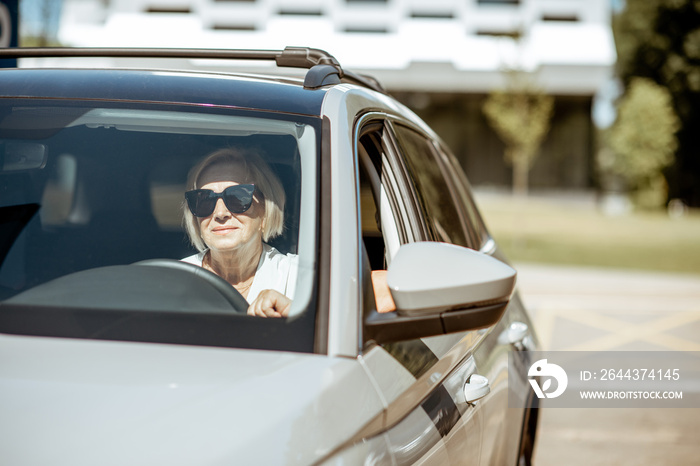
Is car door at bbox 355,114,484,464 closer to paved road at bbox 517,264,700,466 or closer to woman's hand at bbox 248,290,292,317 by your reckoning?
woman's hand at bbox 248,290,292,317

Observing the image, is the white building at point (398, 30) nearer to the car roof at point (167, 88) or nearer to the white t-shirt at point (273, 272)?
the car roof at point (167, 88)

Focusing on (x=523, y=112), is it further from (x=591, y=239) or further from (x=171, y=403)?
(x=171, y=403)

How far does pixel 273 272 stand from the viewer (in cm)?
213

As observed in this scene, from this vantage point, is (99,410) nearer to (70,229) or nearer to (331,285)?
(331,285)

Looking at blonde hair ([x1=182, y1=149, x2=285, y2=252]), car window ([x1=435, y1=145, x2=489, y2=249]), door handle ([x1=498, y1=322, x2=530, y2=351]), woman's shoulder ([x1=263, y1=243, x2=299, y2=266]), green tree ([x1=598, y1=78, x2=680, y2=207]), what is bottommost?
green tree ([x1=598, y1=78, x2=680, y2=207])

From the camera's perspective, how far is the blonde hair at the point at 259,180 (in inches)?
83.7

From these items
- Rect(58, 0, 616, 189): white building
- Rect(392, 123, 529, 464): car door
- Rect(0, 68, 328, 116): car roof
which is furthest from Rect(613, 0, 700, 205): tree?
Rect(0, 68, 328, 116): car roof

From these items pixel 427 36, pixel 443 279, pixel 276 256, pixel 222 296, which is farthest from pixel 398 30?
pixel 443 279

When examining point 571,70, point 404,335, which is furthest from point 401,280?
point 571,70

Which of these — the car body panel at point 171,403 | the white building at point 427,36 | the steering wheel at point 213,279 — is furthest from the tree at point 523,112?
the white building at point 427,36

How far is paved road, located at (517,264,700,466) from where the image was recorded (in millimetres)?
5004

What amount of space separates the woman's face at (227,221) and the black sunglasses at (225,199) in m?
0.01

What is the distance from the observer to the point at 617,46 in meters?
53.0

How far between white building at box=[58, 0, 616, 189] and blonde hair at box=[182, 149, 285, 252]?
3667 centimetres
